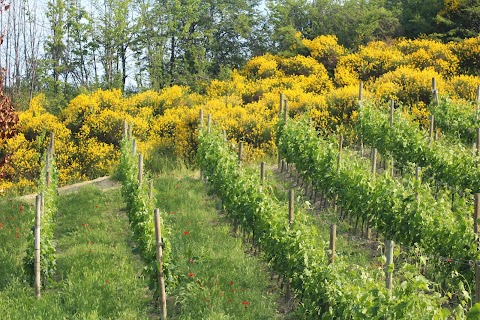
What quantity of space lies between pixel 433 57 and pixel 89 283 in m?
17.8

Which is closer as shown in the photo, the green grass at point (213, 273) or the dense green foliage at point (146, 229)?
the green grass at point (213, 273)

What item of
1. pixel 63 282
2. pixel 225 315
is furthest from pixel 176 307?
pixel 63 282

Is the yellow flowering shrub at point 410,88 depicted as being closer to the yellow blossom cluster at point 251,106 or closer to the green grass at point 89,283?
the yellow blossom cluster at point 251,106

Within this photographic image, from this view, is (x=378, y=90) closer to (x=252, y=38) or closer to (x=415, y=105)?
(x=415, y=105)

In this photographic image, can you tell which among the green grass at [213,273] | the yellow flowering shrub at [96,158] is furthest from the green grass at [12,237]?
the yellow flowering shrub at [96,158]

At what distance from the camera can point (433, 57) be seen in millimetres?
22062

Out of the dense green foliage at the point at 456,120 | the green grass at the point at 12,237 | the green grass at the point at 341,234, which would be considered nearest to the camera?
the green grass at the point at 12,237

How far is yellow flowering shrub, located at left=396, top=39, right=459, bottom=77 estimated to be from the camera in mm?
21391

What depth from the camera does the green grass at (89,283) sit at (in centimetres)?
769

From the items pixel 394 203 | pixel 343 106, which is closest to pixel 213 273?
pixel 394 203

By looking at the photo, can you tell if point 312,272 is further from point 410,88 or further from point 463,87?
point 463,87

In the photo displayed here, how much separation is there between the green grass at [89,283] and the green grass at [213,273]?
2.10 ft

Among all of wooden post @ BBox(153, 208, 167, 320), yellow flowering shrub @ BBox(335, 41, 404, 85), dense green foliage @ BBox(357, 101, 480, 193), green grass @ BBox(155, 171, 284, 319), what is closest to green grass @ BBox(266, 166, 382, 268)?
green grass @ BBox(155, 171, 284, 319)

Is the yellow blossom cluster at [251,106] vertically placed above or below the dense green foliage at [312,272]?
above
